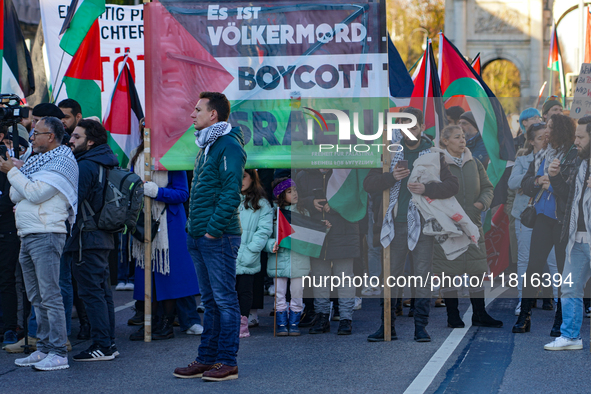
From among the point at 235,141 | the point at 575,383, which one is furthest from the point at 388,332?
the point at 235,141

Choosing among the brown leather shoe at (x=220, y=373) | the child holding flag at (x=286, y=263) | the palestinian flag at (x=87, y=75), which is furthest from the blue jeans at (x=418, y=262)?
the palestinian flag at (x=87, y=75)

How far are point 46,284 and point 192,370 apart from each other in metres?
1.35

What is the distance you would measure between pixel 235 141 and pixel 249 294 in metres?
2.27

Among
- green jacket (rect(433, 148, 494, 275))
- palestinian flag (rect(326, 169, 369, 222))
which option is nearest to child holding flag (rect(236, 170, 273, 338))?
palestinian flag (rect(326, 169, 369, 222))

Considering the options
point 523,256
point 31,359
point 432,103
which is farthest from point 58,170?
point 523,256

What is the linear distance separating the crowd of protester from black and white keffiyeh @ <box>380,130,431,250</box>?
0.01 m

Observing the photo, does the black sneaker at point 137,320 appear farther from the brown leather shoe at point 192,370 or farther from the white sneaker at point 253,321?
the brown leather shoe at point 192,370

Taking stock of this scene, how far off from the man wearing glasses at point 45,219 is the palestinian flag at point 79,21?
7.59 feet

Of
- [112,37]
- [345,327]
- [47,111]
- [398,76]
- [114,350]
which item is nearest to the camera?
[114,350]

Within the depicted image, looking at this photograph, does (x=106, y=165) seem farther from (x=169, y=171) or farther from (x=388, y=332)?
(x=388, y=332)

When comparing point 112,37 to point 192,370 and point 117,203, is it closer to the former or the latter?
point 117,203

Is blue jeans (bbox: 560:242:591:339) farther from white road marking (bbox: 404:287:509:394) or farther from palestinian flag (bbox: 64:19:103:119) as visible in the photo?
palestinian flag (bbox: 64:19:103:119)

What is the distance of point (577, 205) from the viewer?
22.8ft

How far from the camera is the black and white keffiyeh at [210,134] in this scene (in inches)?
240
